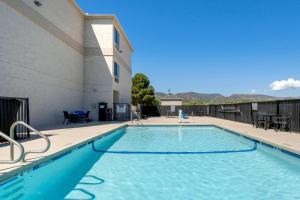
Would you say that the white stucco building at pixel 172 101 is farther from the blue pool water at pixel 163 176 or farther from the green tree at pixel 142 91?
Result: the blue pool water at pixel 163 176

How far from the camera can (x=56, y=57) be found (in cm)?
1415

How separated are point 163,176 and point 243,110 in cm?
1291

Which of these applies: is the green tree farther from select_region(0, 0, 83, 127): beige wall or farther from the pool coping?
the pool coping

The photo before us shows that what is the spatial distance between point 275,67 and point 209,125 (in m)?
19.9

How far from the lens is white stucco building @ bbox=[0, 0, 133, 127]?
10.0 m

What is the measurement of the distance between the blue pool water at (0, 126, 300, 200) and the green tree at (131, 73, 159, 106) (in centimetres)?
2826

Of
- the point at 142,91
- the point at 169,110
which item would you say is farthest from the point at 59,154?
the point at 142,91

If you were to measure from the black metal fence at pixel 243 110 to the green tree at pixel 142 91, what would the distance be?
6125 mm

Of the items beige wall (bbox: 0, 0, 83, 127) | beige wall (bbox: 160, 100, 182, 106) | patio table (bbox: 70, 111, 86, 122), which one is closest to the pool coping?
beige wall (bbox: 0, 0, 83, 127)

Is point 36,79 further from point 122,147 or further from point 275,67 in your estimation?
point 275,67

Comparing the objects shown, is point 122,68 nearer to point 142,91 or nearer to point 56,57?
point 56,57

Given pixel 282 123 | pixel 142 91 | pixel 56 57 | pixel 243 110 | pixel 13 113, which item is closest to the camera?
pixel 13 113

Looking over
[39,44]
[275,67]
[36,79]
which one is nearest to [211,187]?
[36,79]

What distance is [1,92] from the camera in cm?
927
